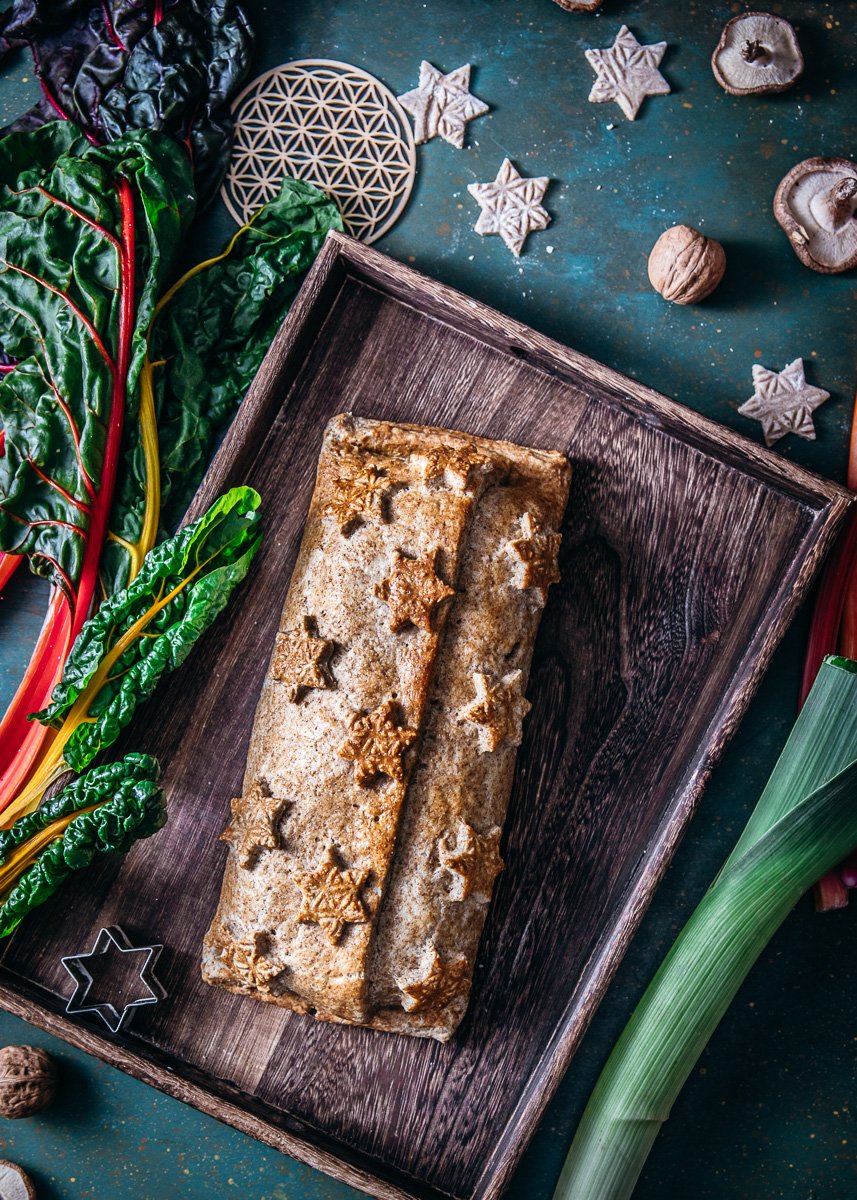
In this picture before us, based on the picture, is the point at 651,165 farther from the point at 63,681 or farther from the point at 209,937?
the point at 209,937

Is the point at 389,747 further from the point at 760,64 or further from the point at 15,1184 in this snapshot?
the point at 760,64

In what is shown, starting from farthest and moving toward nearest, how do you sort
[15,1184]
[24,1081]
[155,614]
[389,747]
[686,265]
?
[15,1184], [24,1081], [686,265], [155,614], [389,747]

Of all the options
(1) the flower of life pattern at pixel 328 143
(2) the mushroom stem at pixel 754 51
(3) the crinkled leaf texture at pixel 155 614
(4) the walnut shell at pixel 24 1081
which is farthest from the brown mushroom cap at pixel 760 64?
(4) the walnut shell at pixel 24 1081

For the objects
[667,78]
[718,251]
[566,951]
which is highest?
[667,78]

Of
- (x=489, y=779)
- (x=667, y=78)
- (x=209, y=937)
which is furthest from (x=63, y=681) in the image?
(x=667, y=78)

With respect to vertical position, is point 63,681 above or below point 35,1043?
above

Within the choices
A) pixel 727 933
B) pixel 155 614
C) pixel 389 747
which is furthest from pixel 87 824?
pixel 727 933
